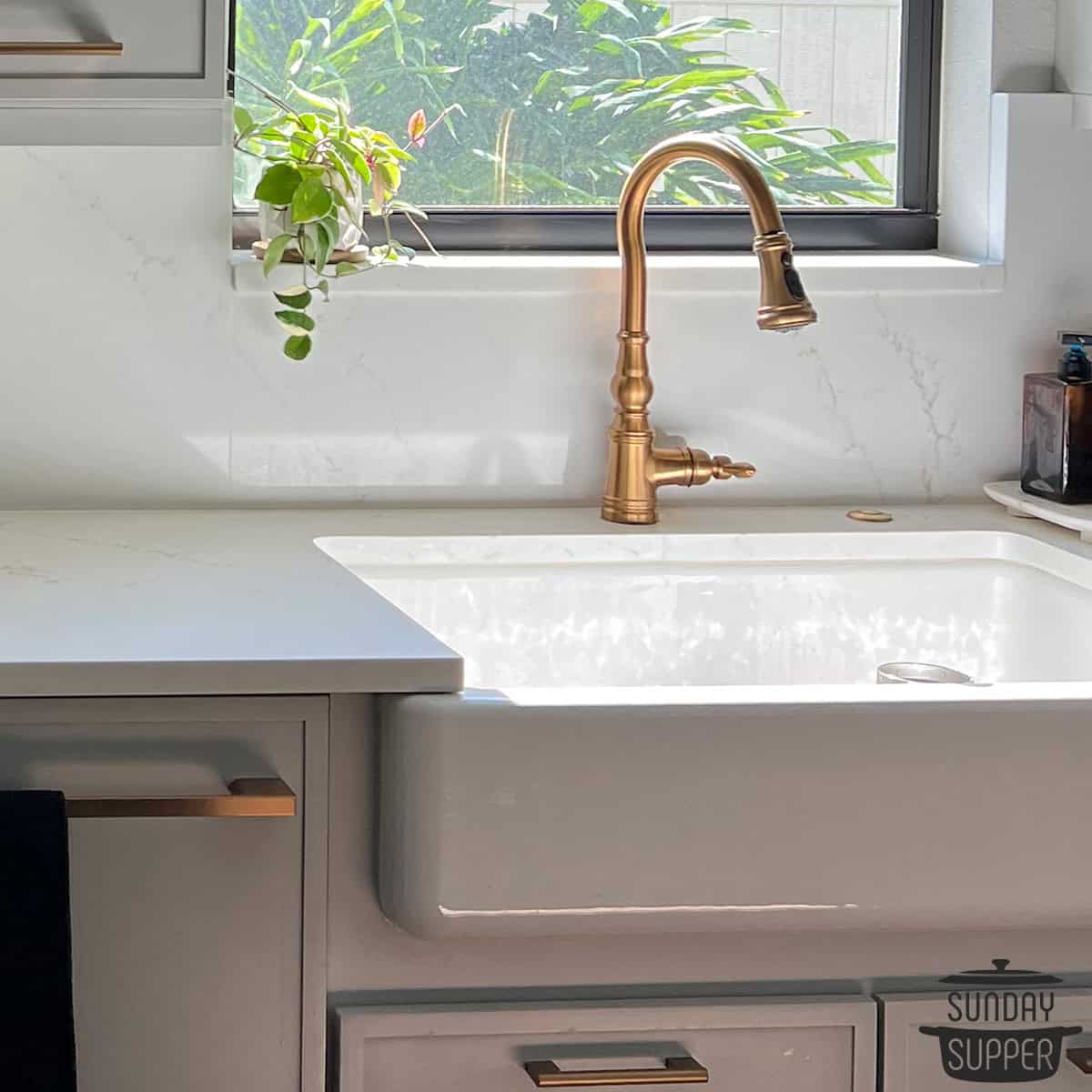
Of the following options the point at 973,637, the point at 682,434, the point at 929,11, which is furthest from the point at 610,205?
the point at 973,637

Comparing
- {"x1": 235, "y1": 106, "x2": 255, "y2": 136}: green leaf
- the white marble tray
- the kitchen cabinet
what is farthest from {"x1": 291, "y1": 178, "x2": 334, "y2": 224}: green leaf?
the white marble tray

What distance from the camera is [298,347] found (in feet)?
5.68

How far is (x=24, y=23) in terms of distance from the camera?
141cm

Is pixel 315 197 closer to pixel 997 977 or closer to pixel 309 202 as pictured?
pixel 309 202

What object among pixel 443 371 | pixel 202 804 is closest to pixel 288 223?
pixel 443 371

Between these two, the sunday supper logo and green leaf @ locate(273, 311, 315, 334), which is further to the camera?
green leaf @ locate(273, 311, 315, 334)

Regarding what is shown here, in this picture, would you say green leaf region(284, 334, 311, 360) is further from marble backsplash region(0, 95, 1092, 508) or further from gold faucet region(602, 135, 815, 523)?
gold faucet region(602, 135, 815, 523)

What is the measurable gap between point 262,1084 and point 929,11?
140 cm

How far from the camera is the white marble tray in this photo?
168cm

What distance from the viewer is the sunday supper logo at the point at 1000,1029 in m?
1.27

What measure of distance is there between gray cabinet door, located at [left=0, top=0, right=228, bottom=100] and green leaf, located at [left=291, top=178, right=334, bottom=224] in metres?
0.24

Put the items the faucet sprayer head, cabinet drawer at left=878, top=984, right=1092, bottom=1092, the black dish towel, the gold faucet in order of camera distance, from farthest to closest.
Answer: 1. the gold faucet
2. the faucet sprayer head
3. cabinet drawer at left=878, top=984, right=1092, bottom=1092
4. the black dish towel

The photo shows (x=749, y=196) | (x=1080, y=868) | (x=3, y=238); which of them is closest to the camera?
(x=1080, y=868)

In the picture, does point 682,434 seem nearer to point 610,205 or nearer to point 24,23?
point 610,205
